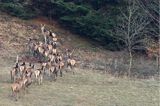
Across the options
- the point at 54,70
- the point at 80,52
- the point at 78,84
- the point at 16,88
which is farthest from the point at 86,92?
the point at 80,52

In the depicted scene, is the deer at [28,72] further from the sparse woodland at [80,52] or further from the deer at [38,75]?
the deer at [38,75]

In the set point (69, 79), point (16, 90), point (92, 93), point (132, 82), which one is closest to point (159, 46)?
point (132, 82)

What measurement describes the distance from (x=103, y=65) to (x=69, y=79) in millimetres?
4905

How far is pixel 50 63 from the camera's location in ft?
58.3

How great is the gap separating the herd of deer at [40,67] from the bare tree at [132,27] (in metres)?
4.90

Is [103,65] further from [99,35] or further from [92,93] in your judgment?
[92,93]

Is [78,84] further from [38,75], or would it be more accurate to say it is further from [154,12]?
[154,12]

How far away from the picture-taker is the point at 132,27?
940 inches

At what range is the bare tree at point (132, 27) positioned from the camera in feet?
78.6

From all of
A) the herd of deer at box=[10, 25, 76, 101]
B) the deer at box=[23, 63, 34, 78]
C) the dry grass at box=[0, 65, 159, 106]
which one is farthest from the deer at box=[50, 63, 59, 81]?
the deer at box=[23, 63, 34, 78]

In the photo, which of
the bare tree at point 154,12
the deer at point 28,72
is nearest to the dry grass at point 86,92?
the deer at point 28,72

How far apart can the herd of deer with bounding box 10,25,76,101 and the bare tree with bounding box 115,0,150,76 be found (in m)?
4.90

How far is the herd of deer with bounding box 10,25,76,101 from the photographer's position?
15.3 meters

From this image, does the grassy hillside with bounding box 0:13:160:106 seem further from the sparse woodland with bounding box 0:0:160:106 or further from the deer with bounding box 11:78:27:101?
the deer with bounding box 11:78:27:101
